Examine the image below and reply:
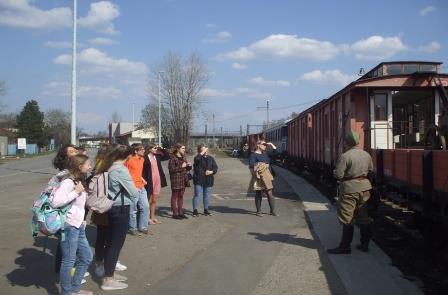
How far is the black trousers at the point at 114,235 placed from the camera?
5715mm

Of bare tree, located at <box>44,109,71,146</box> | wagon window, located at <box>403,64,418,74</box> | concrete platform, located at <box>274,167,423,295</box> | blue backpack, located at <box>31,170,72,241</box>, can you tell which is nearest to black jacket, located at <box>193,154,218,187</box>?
concrete platform, located at <box>274,167,423,295</box>

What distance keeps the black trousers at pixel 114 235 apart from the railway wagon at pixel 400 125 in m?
4.29

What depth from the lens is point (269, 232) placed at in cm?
917

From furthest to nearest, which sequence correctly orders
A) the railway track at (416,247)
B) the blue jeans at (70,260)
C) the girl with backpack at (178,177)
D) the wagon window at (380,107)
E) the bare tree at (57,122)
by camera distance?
the bare tree at (57,122) → the wagon window at (380,107) → the girl with backpack at (178,177) → the railway track at (416,247) → the blue jeans at (70,260)

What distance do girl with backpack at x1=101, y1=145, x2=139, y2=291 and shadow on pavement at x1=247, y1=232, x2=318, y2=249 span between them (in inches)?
122

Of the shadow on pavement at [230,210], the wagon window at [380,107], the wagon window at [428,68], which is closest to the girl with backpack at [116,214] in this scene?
the shadow on pavement at [230,210]

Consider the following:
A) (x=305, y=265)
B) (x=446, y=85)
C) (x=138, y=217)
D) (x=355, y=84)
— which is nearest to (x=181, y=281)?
(x=305, y=265)

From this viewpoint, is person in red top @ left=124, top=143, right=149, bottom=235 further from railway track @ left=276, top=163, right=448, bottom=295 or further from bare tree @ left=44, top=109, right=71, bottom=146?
bare tree @ left=44, top=109, right=71, bottom=146

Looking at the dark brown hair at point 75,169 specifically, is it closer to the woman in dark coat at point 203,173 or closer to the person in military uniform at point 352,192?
the person in military uniform at point 352,192

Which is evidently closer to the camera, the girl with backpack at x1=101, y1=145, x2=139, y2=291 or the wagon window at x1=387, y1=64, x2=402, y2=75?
the girl with backpack at x1=101, y1=145, x2=139, y2=291

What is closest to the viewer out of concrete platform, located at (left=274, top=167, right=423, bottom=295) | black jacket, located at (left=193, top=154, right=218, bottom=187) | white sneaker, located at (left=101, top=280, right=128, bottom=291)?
concrete platform, located at (left=274, top=167, right=423, bottom=295)

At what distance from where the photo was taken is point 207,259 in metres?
7.11

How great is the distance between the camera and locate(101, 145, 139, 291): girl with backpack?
5715mm

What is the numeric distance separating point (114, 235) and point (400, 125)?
935 centimetres
